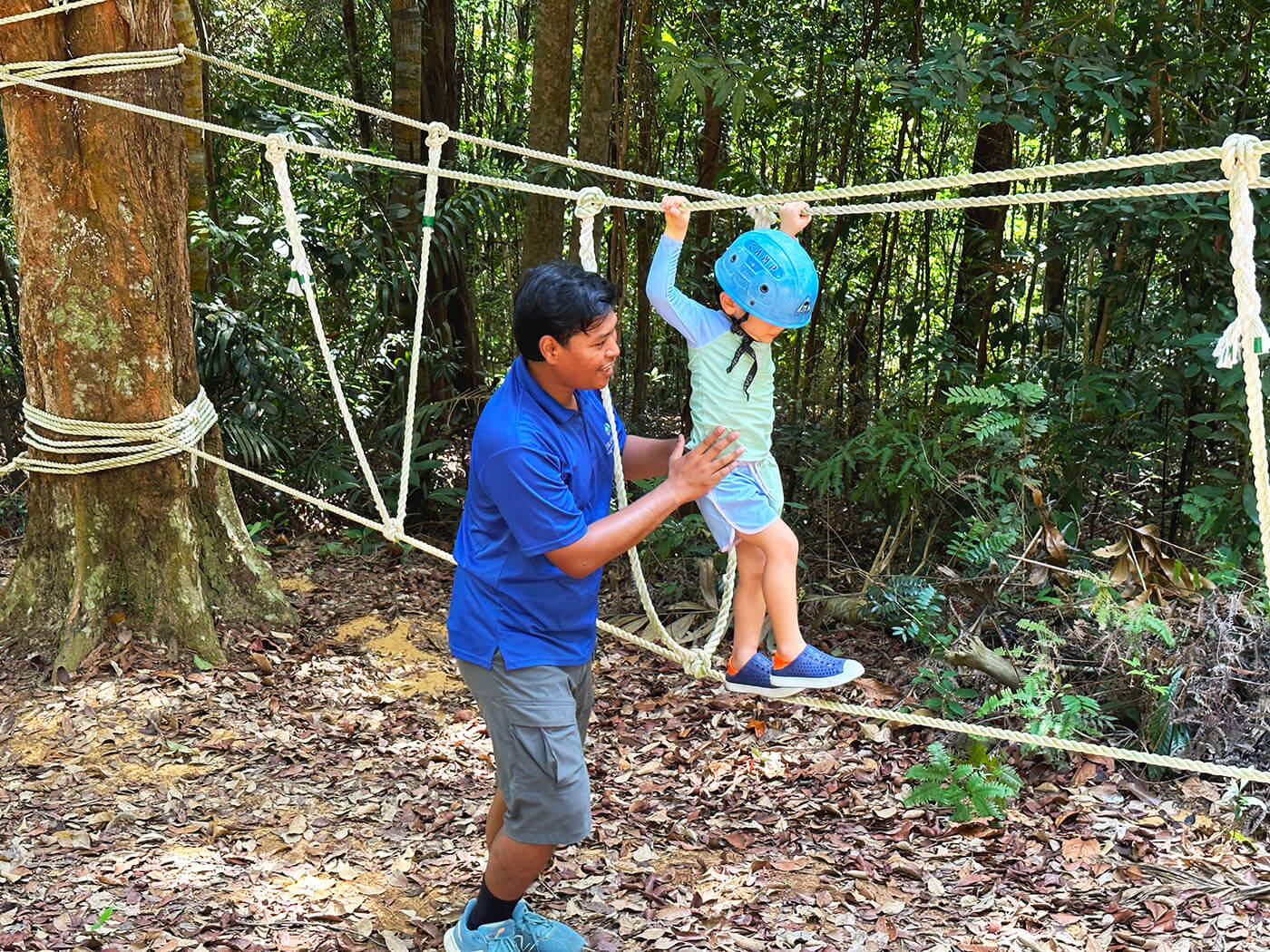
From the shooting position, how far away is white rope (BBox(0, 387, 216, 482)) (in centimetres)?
263

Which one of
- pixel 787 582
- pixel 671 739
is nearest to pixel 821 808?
pixel 671 739

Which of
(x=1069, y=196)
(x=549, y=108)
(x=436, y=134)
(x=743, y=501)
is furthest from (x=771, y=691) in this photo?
(x=549, y=108)

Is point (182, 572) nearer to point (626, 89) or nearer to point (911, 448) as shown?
point (911, 448)

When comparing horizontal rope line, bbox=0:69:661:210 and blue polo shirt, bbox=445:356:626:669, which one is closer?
blue polo shirt, bbox=445:356:626:669

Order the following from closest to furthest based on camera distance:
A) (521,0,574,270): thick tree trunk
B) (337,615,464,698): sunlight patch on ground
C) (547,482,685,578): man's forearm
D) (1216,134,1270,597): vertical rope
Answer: (1216,134,1270,597): vertical rope, (547,482,685,578): man's forearm, (337,615,464,698): sunlight patch on ground, (521,0,574,270): thick tree trunk

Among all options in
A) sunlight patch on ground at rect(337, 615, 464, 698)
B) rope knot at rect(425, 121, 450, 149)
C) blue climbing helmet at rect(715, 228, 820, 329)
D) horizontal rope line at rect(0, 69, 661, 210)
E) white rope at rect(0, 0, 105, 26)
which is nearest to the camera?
blue climbing helmet at rect(715, 228, 820, 329)

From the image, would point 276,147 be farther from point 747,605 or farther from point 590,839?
point 590,839

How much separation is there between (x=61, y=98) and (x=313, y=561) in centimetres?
166

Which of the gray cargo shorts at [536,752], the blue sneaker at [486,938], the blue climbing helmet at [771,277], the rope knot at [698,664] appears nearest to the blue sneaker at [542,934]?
the blue sneaker at [486,938]

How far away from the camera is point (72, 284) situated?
2590mm

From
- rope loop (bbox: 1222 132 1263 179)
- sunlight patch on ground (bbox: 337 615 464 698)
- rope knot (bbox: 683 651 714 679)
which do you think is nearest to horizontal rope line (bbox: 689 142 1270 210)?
rope loop (bbox: 1222 132 1263 179)

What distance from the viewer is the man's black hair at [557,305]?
4.91 feet

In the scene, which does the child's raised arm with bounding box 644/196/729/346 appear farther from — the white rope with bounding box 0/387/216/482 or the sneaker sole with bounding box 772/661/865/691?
the white rope with bounding box 0/387/216/482

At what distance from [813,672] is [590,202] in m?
0.85
